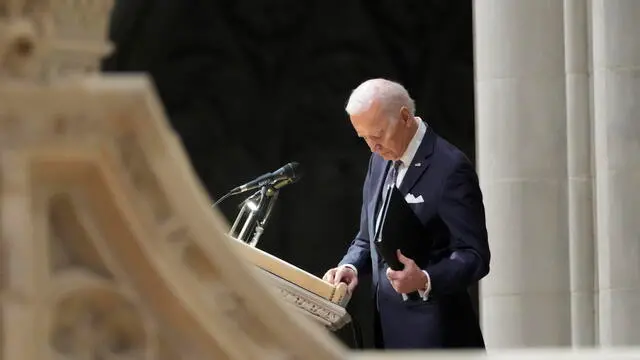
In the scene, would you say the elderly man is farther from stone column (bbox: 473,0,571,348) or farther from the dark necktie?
stone column (bbox: 473,0,571,348)

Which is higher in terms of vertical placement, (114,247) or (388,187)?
(114,247)

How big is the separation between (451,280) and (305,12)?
594 cm

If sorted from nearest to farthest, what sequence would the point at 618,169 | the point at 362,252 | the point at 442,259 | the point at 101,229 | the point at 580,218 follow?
the point at 101,229, the point at 442,259, the point at 362,252, the point at 618,169, the point at 580,218

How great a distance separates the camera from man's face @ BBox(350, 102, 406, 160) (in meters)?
3.82

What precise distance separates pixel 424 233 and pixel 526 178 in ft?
7.81

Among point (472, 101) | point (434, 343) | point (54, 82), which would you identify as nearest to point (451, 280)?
point (434, 343)

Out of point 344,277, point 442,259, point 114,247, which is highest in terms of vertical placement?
point 114,247

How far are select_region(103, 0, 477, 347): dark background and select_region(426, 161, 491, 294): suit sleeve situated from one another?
5371mm

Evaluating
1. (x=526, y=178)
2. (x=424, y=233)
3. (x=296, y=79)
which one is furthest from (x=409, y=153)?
(x=296, y=79)

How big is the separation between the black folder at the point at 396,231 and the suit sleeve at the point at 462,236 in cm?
9

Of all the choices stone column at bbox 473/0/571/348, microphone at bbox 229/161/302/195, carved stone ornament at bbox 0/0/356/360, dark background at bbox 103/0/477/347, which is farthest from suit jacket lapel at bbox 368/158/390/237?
dark background at bbox 103/0/477/347

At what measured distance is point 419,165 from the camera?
3.82 meters

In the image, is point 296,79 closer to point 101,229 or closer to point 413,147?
point 413,147

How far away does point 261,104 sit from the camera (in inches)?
369
